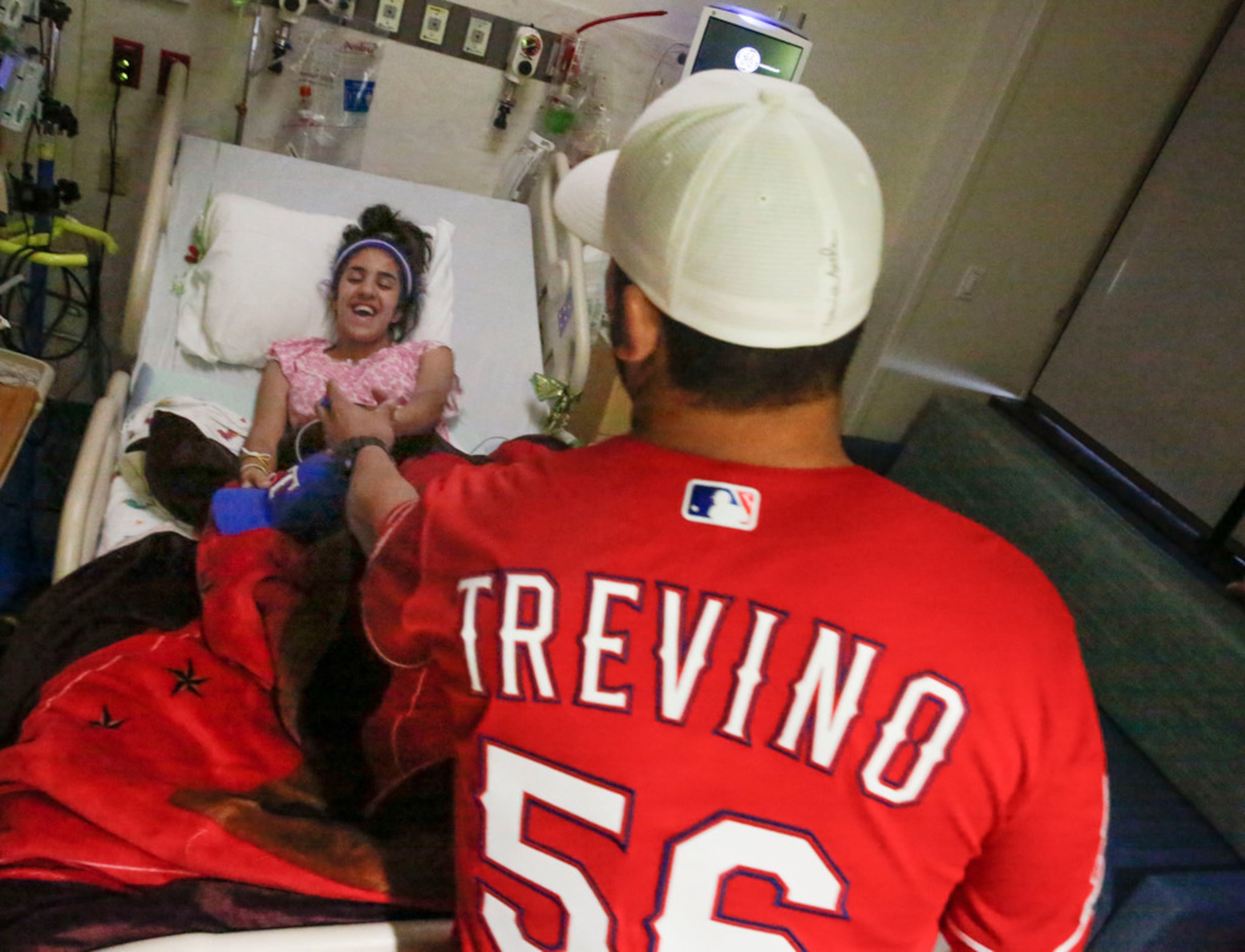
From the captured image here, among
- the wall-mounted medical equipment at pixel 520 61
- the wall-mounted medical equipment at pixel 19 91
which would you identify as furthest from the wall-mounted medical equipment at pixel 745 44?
the wall-mounted medical equipment at pixel 19 91

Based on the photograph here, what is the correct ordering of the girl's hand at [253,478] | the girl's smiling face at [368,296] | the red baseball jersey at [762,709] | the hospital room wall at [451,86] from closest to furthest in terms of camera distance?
1. the red baseball jersey at [762,709]
2. the girl's hand at [253,478]
3. the girl's smiling face at [368,296]
4. the hospital room wall at [451,86]

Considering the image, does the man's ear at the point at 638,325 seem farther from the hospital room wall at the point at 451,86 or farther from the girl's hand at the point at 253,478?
the hospital room wall at the point at 451,86

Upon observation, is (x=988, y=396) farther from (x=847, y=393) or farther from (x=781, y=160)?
(x=781, y=160)

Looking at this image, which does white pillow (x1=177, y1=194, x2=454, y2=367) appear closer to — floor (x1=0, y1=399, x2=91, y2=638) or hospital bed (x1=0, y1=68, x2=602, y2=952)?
hospital bed (x1=0, y1=68, x2=602, y2=952)

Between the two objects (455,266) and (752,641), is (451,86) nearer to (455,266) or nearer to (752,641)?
(455,266)

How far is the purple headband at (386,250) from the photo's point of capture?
2158mm

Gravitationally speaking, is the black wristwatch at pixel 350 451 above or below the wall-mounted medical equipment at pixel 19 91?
below

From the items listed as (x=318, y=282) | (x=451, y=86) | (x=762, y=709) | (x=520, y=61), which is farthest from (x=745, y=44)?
(x=762, y=709)

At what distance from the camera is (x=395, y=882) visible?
1.07 m

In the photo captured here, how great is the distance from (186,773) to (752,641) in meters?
0.78

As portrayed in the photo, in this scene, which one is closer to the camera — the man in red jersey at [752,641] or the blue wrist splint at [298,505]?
the man in red jersey at [752,641]

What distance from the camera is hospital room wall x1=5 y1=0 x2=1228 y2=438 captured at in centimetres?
234

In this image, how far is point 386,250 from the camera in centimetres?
216

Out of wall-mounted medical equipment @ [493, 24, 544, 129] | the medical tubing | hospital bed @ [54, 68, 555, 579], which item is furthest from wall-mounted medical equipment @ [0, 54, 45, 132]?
the medical tubing
